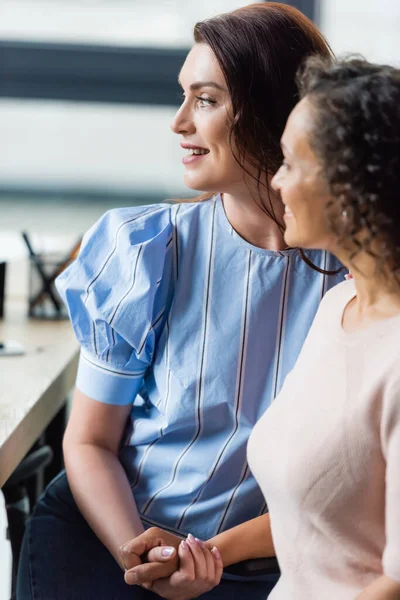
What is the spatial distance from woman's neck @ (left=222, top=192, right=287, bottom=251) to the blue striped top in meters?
0.02

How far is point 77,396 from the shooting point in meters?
1.35

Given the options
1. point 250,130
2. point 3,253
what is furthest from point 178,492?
point 3,253

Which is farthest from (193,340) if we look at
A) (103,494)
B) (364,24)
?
(364,24)

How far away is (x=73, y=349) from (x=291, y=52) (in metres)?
0.86

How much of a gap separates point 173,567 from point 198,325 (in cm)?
34

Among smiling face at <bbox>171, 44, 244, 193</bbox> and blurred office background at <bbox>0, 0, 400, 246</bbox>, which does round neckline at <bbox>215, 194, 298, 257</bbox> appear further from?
blurred office background at <bbox>0, 0, 400, 246</bbox>

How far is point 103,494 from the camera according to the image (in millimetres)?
1274

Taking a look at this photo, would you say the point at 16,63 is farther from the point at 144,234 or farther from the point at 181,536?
the point at 181,536

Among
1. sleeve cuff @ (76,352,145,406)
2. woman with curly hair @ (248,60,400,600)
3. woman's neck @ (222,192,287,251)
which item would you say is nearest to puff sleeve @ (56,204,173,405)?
sleeve cuff @ (76,352,145,406)

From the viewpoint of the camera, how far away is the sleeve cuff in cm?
131

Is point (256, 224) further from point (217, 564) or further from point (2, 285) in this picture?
point (2, 285)

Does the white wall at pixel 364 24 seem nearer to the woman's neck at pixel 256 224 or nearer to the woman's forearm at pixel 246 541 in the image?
the woman's neck at pixel 256 224

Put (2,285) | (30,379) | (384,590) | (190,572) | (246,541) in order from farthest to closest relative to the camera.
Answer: (2,285) → (30,379) → (246,541) → (190,572) → (384,590)

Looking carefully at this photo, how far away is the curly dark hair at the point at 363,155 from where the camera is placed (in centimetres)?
85
